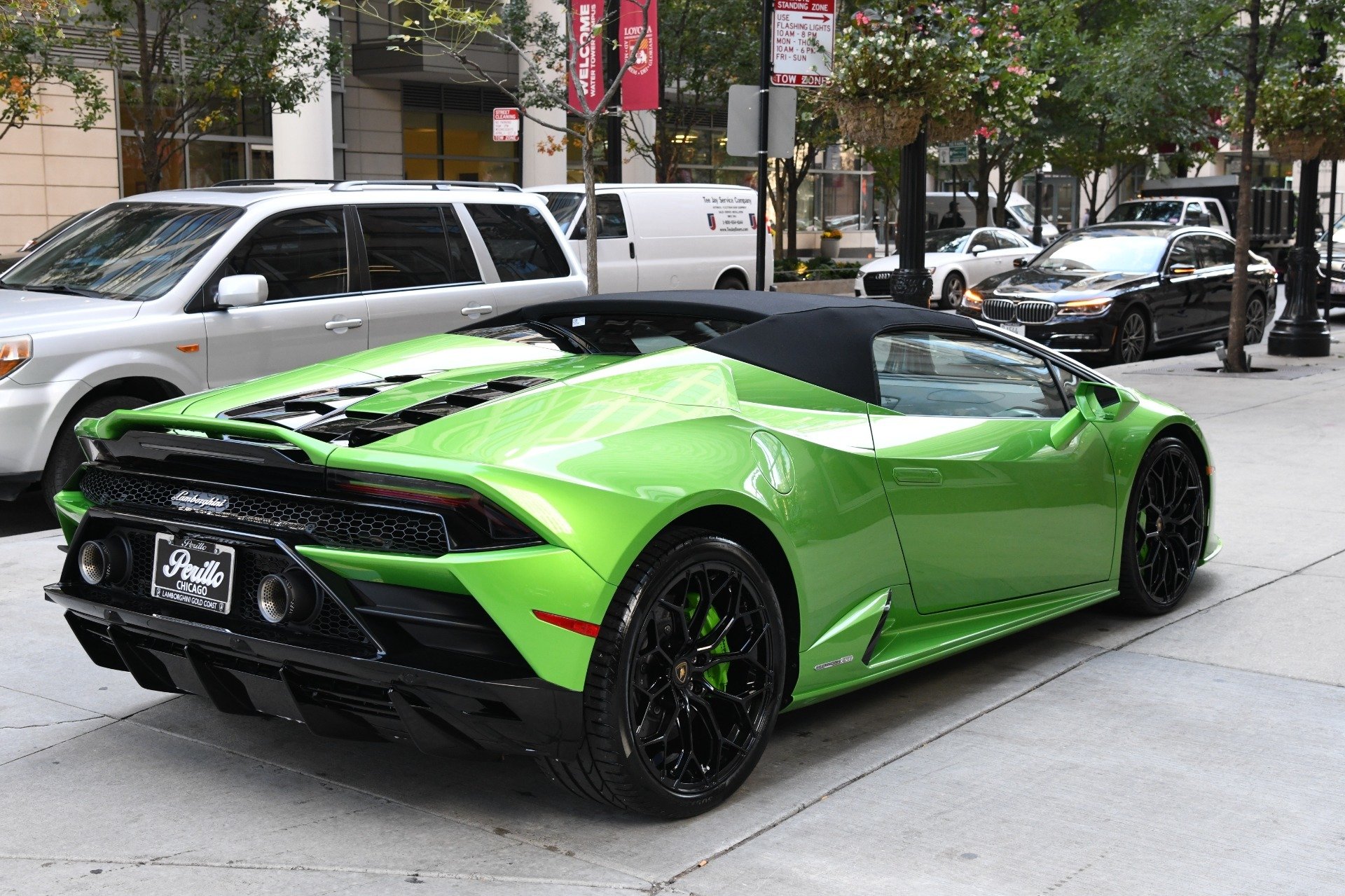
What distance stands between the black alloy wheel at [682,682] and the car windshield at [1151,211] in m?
28.2

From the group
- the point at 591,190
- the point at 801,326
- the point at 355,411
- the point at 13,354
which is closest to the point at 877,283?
the point at 591,190

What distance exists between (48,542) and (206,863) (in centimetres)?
405

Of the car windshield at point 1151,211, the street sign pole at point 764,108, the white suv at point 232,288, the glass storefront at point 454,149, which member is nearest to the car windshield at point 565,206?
the street sign pole at point 764,108

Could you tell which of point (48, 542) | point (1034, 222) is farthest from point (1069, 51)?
point (48, 542)

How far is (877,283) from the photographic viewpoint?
24172 mm

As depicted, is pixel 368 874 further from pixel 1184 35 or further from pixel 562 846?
pixel 1184 35

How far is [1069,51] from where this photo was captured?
2975 cm

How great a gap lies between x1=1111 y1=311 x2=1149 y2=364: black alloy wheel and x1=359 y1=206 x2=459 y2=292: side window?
9312 millimetres

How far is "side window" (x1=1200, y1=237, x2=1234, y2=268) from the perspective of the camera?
1789 centimetres

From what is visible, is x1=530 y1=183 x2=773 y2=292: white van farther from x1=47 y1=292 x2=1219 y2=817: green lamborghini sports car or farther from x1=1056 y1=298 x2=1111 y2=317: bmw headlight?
x1=47 y1=292 x2=1219 y2=817: green lamborghini sports car

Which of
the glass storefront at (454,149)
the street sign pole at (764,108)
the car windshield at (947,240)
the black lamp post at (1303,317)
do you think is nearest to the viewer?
the street sign pole at (764,108)

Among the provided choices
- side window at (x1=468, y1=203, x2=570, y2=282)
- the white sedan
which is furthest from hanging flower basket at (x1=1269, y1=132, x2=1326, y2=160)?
side window at (x1=468, y1=203, x2=570, y2=282)

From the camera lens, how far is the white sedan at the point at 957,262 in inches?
957

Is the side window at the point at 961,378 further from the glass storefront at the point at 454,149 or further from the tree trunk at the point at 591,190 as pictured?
the glass storefront at the point at 454,149
